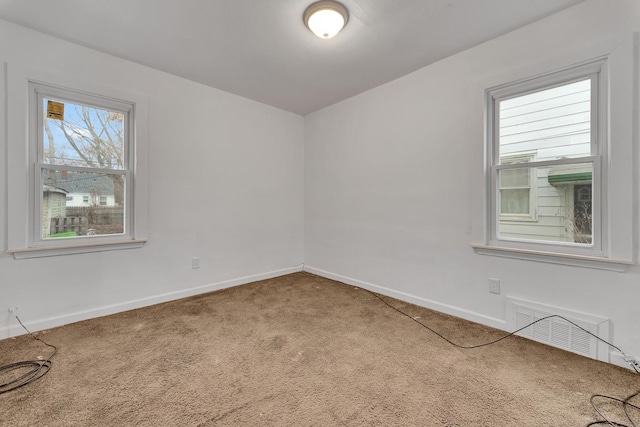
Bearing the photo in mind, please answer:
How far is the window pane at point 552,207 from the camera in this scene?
2.01 m

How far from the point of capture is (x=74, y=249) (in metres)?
2.43

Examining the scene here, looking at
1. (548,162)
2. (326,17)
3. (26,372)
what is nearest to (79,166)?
(26,372)

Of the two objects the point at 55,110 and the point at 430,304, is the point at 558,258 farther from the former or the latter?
the point at 55,110

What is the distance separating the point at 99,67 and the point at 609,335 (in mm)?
4622

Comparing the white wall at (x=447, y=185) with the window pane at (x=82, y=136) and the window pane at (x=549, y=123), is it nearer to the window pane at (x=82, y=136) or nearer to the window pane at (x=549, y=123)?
the window pane at (x=549, y=123)

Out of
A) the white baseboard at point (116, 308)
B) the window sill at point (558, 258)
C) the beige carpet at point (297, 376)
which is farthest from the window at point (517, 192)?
the white baseboard at point (116, 308)

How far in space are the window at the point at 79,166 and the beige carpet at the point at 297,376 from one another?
0.82 m

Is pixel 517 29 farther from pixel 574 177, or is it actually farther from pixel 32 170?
pixel 32 170

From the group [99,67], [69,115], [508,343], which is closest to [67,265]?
[69,115]

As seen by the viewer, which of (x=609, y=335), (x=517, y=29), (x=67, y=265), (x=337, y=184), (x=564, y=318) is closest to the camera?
(x=609, y=335)

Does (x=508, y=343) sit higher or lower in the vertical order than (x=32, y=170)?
lower

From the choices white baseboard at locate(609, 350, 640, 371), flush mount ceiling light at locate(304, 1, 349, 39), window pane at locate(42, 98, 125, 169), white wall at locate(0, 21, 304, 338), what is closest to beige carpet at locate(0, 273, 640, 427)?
white baseboard at locate(609, 350, 640, 371)

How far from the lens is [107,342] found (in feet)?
6.85

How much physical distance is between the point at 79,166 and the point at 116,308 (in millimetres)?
1391
